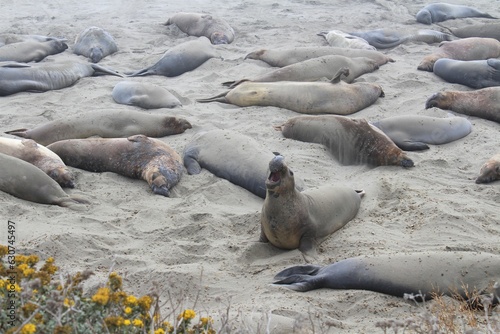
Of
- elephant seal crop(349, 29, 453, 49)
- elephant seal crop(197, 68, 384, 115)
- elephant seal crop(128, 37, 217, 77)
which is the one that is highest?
elephant seal crop(197, 68, 384, 115)

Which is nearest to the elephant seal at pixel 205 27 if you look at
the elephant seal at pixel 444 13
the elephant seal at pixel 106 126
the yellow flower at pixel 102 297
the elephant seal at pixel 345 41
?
the elephant seal at pixel 345 41

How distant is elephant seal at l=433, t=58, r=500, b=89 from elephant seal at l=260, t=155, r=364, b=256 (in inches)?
159

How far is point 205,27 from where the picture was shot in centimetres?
1113

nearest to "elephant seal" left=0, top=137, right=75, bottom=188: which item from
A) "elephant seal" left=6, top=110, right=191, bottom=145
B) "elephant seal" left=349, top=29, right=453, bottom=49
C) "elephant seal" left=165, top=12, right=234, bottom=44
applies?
"elephant seal" left=6, top=110, right=191, bottom=145

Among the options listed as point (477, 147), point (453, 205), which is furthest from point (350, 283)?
point (477, 147)

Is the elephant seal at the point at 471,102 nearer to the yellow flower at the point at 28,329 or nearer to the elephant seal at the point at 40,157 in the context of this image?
the elephant seal at the point at 40,157

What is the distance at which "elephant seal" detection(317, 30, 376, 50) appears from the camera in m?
10.2

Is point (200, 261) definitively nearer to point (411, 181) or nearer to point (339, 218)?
point (339, 218)

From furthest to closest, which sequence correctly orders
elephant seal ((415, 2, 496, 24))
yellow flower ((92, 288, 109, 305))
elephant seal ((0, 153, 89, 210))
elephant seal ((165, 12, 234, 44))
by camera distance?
1. elephant seal ((415, 2, 496, 24))
2. elephant seal ((165, 12, 234, 44))
3. elephant seal ((0, 153, 89, 210))
4. yellow flower ((92, 288, 109, 305))

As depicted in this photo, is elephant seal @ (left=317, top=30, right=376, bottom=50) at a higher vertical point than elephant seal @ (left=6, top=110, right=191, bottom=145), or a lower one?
lower

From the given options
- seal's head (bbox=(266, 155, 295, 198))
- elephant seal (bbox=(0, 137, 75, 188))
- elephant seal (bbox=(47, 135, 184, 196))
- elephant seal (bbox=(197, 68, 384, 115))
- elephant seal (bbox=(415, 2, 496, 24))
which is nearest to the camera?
seal's head (bbox=(266, 155, 295, 198))

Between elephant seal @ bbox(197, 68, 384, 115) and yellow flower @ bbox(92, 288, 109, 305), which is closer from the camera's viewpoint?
yellow flower @ bbox(92, 288, 109, 305)

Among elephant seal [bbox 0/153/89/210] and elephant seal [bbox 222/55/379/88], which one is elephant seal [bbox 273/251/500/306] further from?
elephant seal [bbox 222/55/379/88]

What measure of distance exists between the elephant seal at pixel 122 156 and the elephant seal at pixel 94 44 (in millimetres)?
4007
